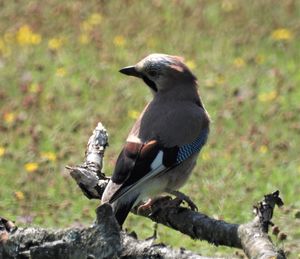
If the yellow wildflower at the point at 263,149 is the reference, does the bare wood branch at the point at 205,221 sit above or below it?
below

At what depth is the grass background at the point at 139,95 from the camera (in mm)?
9195

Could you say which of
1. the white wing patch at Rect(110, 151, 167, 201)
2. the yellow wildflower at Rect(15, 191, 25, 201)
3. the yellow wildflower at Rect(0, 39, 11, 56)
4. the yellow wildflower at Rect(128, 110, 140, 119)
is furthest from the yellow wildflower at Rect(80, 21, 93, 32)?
the white wing patch at Rect(110, 151, 167, 201)

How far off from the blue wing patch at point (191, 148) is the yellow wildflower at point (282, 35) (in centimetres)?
567

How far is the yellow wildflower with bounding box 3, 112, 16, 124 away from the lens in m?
11.0

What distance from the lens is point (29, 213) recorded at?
8969mm

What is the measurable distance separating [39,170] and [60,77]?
249cm

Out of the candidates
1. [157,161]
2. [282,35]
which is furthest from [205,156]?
[282,35]

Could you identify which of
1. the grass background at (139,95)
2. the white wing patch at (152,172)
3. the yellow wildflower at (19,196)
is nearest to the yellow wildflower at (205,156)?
the grass background at (139,95)

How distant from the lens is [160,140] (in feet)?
23.5

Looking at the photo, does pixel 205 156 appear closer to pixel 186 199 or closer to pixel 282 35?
pixel 186 199

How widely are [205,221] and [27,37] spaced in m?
7.33

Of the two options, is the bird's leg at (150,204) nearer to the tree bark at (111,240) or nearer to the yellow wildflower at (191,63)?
the tree bark at (111,240)

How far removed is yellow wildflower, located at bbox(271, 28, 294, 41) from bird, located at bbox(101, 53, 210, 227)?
17.7 feet

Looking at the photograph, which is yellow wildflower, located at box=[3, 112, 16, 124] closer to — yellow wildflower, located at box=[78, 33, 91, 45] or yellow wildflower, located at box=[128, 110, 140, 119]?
yellow wildflower, located at box=[128, 110, 140, 119]
